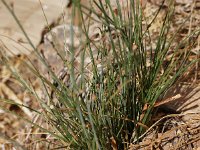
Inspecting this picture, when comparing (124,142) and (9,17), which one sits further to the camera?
(9,17)

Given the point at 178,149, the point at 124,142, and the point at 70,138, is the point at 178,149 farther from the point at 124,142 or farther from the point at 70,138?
the point at 70,138

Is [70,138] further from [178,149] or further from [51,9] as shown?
[51,9]

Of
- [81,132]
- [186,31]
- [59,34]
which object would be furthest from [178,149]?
[59,34]

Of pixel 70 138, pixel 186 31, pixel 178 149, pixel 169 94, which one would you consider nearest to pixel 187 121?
pixel 178 149

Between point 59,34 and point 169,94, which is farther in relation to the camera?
point 59,34

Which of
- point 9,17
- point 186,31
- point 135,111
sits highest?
point 9,17

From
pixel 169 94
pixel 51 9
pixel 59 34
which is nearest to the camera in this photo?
pixel 169 94

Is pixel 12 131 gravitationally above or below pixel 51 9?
below

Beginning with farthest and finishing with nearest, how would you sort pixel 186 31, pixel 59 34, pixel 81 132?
pixel 59 34
pixel 186 31
pixel 81 132

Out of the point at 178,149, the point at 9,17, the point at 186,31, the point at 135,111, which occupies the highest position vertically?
the point at 9,17
